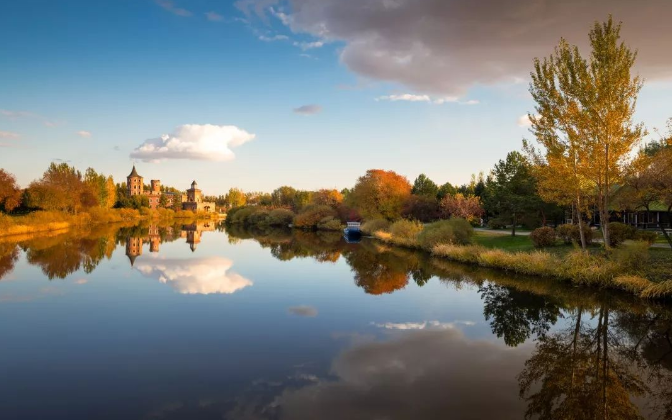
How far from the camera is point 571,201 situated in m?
22.3

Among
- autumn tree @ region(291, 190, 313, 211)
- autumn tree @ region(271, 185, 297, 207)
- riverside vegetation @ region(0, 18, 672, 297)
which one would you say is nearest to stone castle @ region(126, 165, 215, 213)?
autumn tree @ region(271, 185, 297, 207)

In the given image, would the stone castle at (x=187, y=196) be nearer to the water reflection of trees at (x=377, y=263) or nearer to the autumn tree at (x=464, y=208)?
the autumn tree at (x=464, y=208)

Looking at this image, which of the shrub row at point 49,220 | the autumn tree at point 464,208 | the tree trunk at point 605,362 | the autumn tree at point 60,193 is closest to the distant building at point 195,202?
the shrub row at point 49,220

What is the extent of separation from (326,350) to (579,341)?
22.9ft

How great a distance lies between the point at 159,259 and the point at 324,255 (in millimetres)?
12494

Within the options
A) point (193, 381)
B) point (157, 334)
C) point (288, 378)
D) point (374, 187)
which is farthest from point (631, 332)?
point (374, 187)

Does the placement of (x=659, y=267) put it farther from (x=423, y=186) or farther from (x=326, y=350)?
(x=423, y=186)

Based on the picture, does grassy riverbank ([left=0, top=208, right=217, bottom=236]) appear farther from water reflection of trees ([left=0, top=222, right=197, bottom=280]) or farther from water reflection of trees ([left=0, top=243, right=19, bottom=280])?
water reflection of trees ([left=0, top=243, right=19, bottom=280])

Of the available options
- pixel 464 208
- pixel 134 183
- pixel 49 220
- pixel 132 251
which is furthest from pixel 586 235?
pixel 134 183

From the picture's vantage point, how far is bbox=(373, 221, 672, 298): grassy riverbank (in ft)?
55.8

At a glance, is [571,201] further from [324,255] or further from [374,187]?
[374,187]

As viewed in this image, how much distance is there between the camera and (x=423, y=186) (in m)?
73.8

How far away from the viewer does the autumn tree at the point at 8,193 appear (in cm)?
5134

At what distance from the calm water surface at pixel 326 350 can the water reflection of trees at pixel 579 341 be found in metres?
0.05
